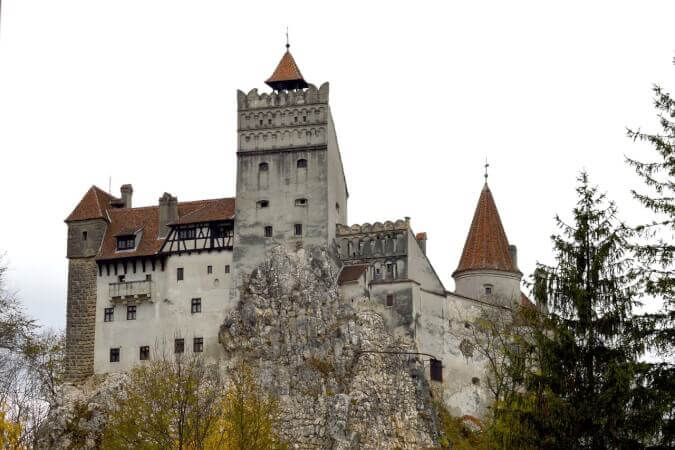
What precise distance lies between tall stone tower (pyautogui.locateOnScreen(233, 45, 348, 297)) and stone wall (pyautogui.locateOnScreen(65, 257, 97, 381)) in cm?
973

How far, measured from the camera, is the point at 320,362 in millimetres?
66250

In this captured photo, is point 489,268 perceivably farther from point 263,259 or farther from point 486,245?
point 263,259

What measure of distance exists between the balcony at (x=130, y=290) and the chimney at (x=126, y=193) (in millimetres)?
8277

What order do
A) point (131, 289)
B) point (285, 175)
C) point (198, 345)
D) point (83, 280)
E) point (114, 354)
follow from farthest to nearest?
point (83, 280) < point (285, 175) < point (131, 289) < point (114, 354) < point (198, 345)

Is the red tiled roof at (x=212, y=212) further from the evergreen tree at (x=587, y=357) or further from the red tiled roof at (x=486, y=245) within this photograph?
the evergreen tree at (x=587, y=357)

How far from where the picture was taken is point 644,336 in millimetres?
31734

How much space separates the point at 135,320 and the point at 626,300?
4268 centimetres

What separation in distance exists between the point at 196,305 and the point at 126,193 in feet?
40.7

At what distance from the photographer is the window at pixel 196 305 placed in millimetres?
69062

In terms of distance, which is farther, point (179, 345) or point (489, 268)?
point (489, 268)

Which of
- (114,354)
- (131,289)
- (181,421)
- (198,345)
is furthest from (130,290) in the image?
(181,421)

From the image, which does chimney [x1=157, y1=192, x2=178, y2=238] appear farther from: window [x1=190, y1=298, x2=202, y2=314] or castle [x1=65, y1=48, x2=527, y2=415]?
window [x1=190, y1=298, x2=202, y2=314]

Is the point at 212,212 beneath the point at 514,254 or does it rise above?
above

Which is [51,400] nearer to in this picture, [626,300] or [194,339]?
[194,339]
